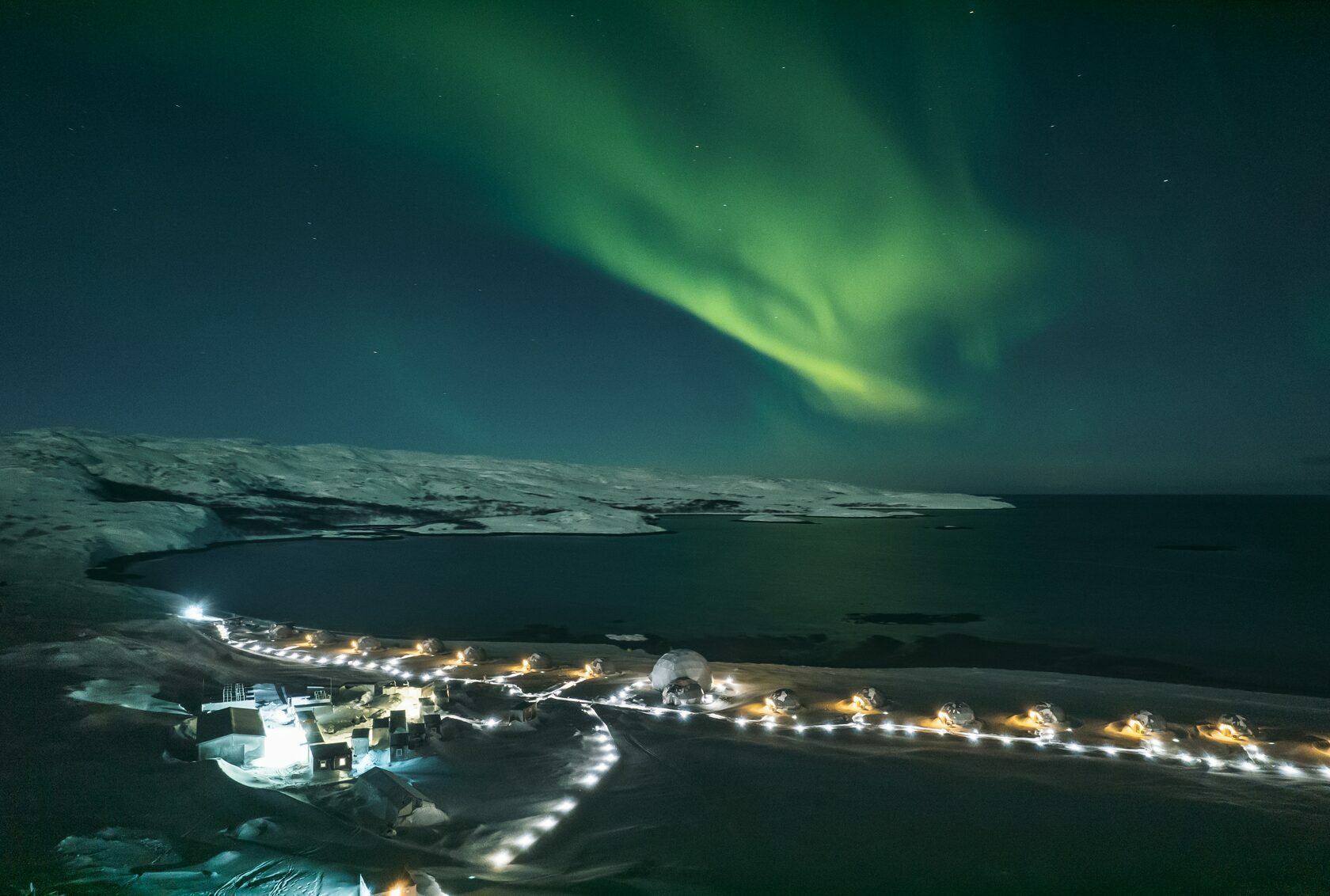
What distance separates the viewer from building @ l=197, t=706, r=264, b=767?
14227 millimetres

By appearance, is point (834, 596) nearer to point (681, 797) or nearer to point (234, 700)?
point (681, 797)

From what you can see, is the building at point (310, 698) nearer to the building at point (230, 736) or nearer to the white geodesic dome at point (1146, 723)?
the building at point (230, 736)

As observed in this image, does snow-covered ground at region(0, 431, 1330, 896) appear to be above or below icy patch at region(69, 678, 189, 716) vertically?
below

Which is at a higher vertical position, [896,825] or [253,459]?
[253,459]

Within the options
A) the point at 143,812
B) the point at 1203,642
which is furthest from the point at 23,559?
the point at 1203,642

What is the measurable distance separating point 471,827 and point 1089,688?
22640 mm

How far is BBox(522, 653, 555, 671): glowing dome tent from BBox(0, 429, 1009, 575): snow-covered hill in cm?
4737

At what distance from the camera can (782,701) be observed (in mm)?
20719

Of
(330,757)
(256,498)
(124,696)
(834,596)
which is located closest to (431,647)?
(124,696)

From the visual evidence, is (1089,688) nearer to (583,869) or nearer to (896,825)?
(896,825)

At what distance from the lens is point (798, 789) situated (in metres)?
15.5

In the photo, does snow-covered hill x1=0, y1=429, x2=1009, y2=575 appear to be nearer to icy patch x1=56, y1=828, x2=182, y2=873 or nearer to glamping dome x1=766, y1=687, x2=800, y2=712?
icy patch x1=56, y1=828, x2=182, y2=873

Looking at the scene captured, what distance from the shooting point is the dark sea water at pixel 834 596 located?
36.2m

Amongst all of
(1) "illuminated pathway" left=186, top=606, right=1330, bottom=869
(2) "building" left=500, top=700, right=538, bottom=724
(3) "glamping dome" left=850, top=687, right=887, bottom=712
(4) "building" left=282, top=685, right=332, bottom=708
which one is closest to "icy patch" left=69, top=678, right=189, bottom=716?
(4) "building" left=282, top=685, right=332, bottom=708
